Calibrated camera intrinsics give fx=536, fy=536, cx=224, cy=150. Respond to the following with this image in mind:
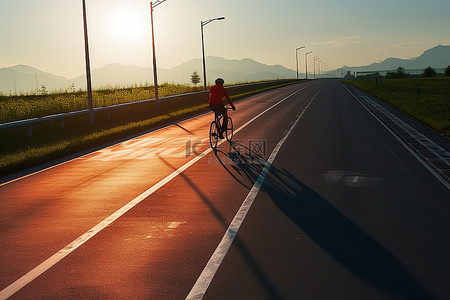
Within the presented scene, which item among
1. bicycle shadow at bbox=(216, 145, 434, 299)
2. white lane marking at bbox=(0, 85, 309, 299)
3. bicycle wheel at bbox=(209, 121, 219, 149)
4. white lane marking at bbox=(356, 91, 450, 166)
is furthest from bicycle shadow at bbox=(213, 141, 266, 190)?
white lane marking at bbox=(356, 91, 450, 166)

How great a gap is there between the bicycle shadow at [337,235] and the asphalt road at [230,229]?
20 mm

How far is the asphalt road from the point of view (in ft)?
17.0

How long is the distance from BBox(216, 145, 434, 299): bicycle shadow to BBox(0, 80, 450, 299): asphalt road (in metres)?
0.02

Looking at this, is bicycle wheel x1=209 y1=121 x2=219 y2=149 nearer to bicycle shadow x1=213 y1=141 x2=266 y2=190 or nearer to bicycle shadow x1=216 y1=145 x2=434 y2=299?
bicycle shadow x1=213 y1=141 x2=266 y2=190

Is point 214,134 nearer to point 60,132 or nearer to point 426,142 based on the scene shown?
point 426,142

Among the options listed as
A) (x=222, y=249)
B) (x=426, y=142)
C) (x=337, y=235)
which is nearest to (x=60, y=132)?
(x=426, y=142)

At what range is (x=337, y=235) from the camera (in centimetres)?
673

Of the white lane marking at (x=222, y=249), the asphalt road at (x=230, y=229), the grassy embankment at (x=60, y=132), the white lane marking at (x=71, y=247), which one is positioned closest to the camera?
the white lane marking at (x=222, y=249)

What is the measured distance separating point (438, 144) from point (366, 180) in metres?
6.09

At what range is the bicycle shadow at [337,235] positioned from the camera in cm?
518

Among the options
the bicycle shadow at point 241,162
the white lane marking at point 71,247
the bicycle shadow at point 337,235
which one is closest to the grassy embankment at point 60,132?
the bicycle shadow at point 241,162

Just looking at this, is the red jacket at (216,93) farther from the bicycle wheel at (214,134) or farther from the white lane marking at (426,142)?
the white lane marking at (426,142)

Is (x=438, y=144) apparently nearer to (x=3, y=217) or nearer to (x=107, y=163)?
(x=107, y=163)

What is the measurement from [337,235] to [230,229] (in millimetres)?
1400
